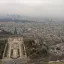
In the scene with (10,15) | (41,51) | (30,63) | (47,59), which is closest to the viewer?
(30,63)

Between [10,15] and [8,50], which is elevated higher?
[10,15]

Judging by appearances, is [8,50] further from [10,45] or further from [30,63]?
[30,63]

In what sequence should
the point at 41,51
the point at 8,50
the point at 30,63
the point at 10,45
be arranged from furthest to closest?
1. the point at 10,45
2. the point at 8,50
3. the point at 41,51
4. the point at 30,63

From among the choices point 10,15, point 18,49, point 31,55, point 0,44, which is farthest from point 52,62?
point 10,15

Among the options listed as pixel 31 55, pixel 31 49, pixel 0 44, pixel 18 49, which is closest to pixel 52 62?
pixel 31 55

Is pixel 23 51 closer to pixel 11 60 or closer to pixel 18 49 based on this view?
pixel 18 49

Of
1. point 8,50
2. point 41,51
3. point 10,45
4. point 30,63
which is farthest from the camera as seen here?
point 10,45

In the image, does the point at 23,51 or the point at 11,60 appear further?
the point at 23,51

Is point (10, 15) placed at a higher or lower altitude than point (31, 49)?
higher

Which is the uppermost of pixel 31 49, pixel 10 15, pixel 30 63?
pixel 10 15

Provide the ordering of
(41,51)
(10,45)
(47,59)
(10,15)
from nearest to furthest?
(47,59) → (41,51) → (10,45) → (10,15)
